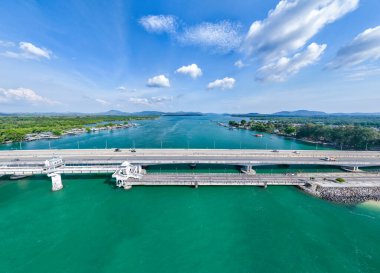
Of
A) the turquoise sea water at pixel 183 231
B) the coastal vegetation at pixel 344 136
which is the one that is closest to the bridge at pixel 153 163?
the turquoise sea water at pixel 183 231

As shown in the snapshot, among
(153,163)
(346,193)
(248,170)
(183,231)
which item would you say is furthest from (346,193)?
(153,163)

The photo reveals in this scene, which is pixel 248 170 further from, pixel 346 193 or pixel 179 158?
pixel 346 193

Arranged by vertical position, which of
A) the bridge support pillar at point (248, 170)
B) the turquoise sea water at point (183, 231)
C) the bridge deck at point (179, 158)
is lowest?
the turquoise sea water at point (183, 231)

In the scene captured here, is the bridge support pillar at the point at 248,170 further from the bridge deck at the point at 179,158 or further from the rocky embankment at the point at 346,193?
the rocky embankment at the point at 346,193

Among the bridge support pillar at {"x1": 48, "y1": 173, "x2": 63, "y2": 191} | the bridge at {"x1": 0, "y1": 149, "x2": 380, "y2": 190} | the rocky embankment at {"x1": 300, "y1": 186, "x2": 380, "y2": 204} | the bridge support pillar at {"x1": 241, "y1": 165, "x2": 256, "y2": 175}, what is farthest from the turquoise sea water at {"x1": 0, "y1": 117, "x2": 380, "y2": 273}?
the bridge support pillar at {"x1": 241, "y1": 165, "x2": 256, "y2": 175}

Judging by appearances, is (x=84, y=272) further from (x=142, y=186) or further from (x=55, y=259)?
(x=142, y=186)

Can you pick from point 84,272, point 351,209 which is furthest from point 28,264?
point 351,209
